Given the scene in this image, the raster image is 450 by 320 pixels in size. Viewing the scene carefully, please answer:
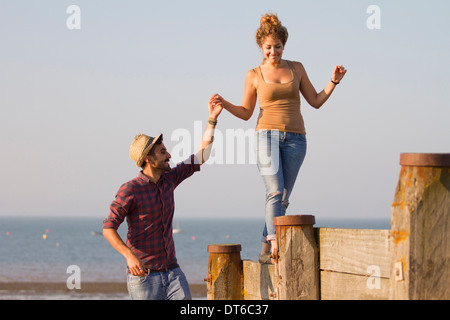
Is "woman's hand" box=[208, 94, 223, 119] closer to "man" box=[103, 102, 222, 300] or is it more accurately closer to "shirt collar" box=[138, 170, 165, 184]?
"man" box=[103, 102, 222, 300]

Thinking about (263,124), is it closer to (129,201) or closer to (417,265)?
(129,201)

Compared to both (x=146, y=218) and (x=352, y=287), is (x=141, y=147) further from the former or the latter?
(x=352, y=287)

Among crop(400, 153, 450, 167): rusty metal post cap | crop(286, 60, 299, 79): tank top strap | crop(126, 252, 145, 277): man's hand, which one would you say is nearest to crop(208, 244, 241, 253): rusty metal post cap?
crop(126, 252, 145, 277): man's hand

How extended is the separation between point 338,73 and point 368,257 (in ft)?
8.39

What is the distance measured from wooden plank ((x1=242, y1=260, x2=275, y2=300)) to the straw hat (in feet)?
5.45

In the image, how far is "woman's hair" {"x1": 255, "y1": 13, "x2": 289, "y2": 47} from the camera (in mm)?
6934

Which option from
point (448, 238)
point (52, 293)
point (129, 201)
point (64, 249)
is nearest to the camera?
point (448, 238)

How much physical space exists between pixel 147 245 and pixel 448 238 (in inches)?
116

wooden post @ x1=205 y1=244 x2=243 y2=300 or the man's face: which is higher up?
the man's face

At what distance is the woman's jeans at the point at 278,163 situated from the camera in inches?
268

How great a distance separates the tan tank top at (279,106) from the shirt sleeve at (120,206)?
1634 millimetres

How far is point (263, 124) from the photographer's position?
702 cm
